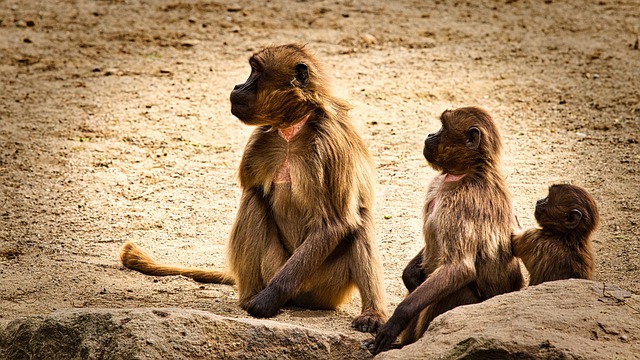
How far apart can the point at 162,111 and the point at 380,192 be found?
9.51ft

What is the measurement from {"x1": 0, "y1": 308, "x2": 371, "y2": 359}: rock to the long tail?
1.68 meters

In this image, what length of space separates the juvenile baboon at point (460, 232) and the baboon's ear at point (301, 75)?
0.90 meters

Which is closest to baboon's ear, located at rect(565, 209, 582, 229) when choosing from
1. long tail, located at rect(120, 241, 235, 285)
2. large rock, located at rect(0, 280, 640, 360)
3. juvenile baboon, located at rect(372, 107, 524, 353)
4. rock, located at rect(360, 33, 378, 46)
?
juvenile baboon, located at rect(372, 107, 524, 353)

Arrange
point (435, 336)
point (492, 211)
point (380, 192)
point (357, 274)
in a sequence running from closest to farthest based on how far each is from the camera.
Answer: point (435, 336) < point (492, 211) < point (357, 274) < point (380, 192)

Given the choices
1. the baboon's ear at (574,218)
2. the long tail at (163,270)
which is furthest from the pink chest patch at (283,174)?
the baboon's ear at (574,218)

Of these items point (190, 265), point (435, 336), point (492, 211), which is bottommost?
point (190, 265)

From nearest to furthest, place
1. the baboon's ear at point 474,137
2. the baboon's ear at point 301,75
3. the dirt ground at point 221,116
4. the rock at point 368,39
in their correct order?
1. the baboon's ear at point 474,137
2. the baboon's ear at point 301,75
3. the dirt ground at point 221,116
4. the rock at point 368,39

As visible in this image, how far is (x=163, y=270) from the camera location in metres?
7.07

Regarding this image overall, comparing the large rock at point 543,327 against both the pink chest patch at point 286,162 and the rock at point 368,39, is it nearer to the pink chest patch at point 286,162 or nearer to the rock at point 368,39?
the pink chest patch at point 286,162

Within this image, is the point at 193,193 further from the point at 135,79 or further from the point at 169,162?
the point at 135,79

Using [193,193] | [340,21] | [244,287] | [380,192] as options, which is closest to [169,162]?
[193,193]

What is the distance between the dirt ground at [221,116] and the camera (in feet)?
24.3

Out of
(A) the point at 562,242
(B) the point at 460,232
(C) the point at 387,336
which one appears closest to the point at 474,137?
(B) the point at 460,232

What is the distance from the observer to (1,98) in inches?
424
